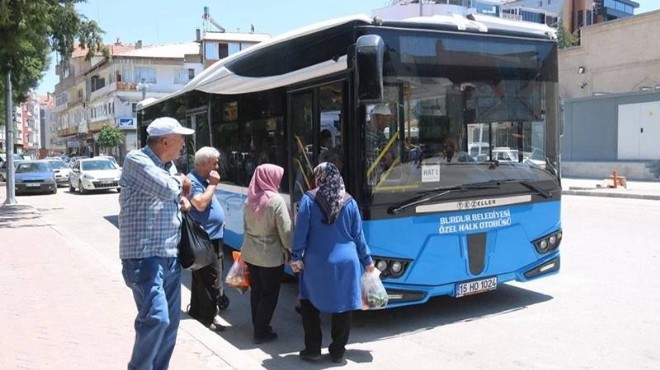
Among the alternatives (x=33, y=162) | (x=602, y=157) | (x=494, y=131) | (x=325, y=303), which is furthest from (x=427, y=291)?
(x=602, y=157)

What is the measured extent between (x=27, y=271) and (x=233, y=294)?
2.88 meters

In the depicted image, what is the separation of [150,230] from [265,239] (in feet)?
6.51

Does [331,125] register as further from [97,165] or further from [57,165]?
[57,165]

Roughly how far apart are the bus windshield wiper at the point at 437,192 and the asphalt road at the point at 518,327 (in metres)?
1.22

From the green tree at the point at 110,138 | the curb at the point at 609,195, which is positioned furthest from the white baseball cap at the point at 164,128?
the green tree at the point at 110,138

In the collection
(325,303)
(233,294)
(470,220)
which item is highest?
(470,220)

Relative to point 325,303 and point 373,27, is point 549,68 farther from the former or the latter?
point 325,303

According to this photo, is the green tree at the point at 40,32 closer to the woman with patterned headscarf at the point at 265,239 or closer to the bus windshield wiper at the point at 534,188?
the woman with patterned headscarf at the point at 265,239

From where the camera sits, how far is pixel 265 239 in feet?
18.4

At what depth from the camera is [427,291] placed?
584 centimetres

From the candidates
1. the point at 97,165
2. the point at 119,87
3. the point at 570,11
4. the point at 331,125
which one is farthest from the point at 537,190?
the point at 570,11

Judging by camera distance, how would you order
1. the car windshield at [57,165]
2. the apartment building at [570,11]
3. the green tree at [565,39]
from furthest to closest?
the apartment building at [570,11] → the green tree at [565,39] → the car windshield at [57,165]

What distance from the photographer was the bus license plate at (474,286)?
5.98 meters

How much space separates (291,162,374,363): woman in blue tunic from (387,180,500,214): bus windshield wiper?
Result: 786mm
